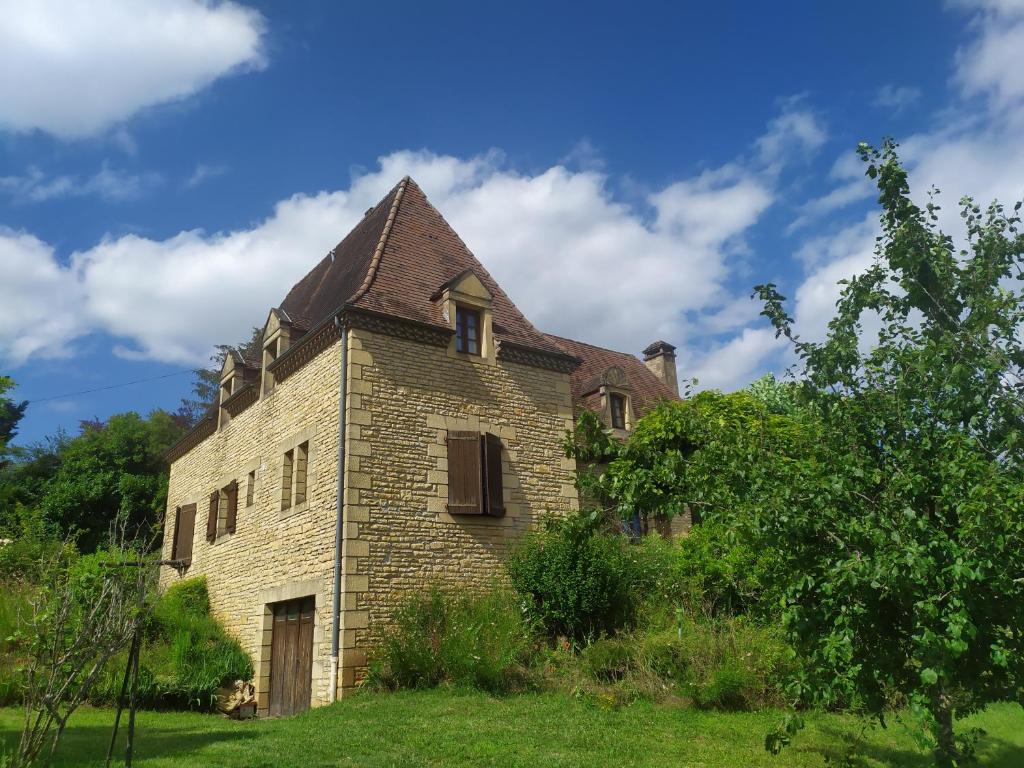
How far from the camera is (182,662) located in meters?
13.2

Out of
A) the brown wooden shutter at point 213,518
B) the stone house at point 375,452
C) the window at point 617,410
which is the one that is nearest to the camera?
the stone house at point 375,452

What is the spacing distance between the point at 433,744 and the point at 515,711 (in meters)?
1.68

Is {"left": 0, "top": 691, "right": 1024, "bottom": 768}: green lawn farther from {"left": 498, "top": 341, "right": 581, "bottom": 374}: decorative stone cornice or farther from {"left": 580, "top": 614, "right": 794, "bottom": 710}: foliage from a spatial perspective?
{"left": 498, "top": 341, "right": 581, "bottom": 374}: decorative stone cornice

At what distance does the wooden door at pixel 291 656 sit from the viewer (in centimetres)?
1221

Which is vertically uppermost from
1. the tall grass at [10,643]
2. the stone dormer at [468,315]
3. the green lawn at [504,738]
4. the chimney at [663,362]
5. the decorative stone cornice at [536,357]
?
the chimney at [663,362]

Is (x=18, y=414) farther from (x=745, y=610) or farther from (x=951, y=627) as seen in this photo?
(x=951, y=627)

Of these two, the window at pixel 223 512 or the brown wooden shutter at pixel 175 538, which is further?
the brown wooden shutter at pixel 175 538

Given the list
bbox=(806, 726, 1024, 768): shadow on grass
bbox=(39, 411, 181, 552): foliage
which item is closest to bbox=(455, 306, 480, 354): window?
bbox=(806, 726, 1024, 768): shadow on grass

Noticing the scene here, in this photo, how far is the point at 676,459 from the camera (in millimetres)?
5578

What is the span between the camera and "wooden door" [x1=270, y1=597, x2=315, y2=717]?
40.1 ft

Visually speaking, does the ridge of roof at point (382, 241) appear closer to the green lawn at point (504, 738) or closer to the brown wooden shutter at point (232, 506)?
the brown wooden shutter at point (232, 506)

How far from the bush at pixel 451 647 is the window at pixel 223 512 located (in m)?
6.10

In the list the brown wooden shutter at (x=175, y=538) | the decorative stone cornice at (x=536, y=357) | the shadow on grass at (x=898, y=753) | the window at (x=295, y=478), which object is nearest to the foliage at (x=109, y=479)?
the brown wooden shutter at (x=175, y=538)

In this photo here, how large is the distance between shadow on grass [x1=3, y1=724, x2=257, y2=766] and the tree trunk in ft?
20.8
